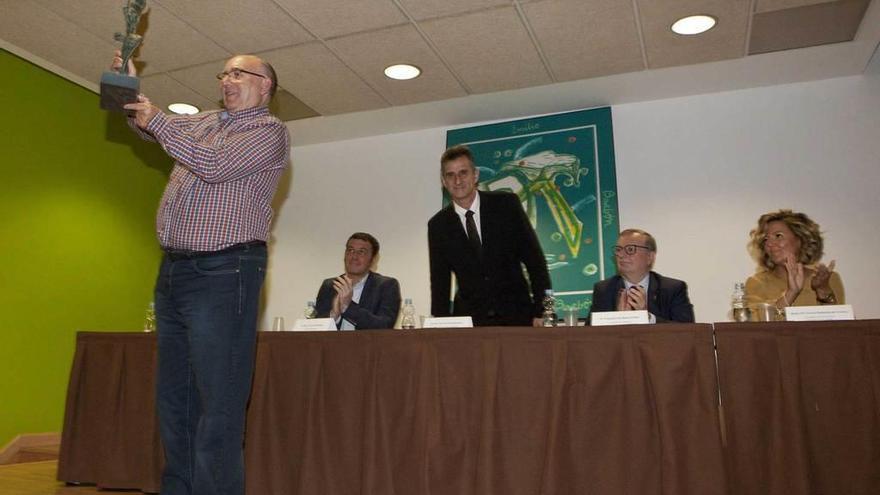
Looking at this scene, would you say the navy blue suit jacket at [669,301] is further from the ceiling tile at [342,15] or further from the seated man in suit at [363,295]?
the ceiling tile at [342,15]

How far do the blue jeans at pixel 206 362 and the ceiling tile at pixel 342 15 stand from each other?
6.95 ft

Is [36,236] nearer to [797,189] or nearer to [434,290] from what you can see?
[434,290]

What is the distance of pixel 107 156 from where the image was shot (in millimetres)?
4691

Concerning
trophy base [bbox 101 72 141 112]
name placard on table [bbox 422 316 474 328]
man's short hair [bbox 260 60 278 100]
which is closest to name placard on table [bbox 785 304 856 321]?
name placard on table [bbox 422 316 474 328]

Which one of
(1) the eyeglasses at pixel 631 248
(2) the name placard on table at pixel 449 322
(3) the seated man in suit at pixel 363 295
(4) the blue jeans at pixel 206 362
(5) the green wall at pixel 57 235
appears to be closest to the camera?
(4) the blue jeans at pixel 206 362

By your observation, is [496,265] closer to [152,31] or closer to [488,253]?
[488,253]

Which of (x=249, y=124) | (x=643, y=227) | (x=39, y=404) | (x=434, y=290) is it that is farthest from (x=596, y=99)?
(x=39, y=404)

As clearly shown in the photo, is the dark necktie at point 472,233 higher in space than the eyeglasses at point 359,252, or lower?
lower

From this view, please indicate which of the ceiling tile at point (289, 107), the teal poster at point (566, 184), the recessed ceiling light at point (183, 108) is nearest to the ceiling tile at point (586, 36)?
the teal poster at point (566, 184)

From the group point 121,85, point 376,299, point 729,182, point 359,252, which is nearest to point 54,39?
point 359,252

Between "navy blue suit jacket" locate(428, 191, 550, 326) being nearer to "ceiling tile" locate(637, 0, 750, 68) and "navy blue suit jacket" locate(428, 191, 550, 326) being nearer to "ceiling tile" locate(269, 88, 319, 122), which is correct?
"ceiling tile" locate(637, 0, 750, 68)

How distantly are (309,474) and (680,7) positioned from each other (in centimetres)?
300

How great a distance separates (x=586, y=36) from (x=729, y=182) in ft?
5.01

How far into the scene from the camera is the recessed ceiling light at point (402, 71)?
4.06 meters
